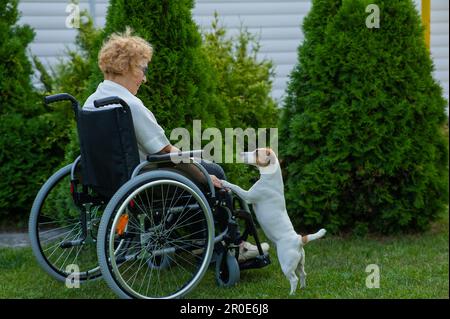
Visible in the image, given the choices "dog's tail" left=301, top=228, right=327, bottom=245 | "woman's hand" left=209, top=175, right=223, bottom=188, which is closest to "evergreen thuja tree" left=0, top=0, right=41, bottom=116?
"woman's hand" left=209, top=175, right=223, bottom=188

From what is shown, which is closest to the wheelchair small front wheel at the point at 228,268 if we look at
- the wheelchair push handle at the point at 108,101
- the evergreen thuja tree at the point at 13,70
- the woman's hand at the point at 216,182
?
the woman's hand at the point at 216,182

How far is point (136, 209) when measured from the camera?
3750 mm

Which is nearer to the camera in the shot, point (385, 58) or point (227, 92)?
point (385, 58)

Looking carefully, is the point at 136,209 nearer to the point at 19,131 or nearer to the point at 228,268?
the point at 228,268

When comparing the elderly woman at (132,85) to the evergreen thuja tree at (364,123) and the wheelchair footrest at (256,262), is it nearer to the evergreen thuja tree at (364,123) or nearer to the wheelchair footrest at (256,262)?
the wheelchair footrest at (256,262)

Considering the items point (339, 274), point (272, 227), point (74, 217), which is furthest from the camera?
point (74, 217)

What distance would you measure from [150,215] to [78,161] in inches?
21.0

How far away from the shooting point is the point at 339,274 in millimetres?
4332

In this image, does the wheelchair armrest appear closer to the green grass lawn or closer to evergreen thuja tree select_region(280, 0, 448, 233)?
the green grass lawn

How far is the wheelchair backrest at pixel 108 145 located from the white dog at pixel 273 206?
58 cm

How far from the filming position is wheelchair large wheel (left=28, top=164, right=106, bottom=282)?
4.01 m

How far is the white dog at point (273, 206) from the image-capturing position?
3.90 m
